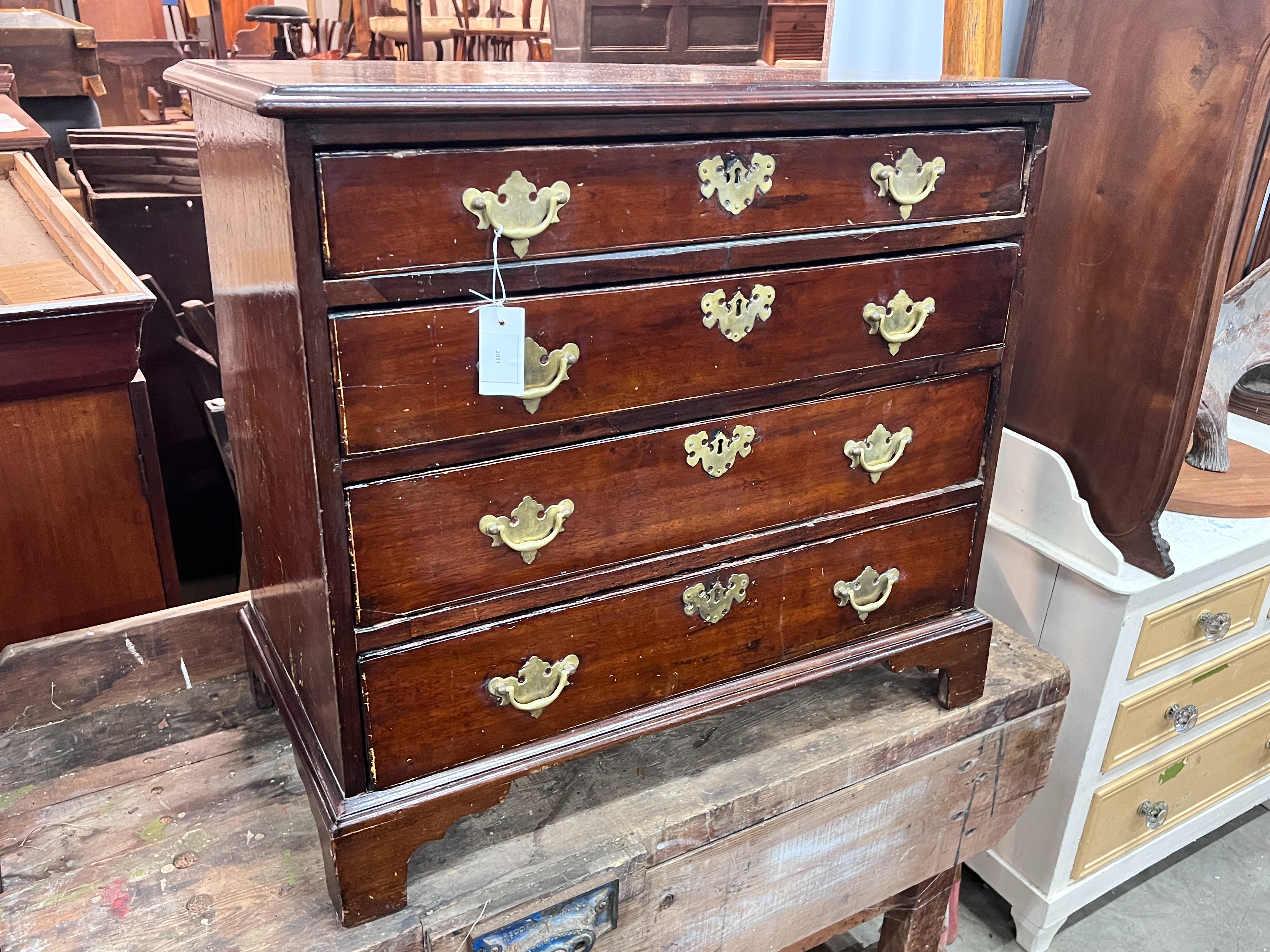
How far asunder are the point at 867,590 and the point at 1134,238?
2.23 ft

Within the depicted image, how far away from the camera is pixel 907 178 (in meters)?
1.05

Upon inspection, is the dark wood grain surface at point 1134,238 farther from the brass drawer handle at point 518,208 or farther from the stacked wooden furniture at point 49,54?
the stacked wooden furniture at point 49,54

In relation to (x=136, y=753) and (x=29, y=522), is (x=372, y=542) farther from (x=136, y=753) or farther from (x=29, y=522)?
(x=29, y=522)

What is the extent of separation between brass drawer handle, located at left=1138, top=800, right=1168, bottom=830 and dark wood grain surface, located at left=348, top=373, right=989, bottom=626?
0.92 meters

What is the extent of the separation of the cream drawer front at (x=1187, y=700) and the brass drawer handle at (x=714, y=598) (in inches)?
34.2

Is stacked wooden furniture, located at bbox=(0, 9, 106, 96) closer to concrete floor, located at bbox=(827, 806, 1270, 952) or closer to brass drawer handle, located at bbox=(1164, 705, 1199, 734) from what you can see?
concrete floor, located at bbox=(827, 806, 1270, 952)

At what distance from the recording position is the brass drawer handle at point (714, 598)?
113cm

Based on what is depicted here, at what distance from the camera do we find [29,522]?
1615 mm

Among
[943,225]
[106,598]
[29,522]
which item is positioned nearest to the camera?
[943,225]

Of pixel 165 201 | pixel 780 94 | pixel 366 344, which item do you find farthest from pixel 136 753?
pixel 165 201

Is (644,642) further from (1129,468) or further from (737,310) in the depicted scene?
(1129,468)

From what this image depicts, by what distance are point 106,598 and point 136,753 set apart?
21.8 inches

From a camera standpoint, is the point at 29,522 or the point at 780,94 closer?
the point at 780,94

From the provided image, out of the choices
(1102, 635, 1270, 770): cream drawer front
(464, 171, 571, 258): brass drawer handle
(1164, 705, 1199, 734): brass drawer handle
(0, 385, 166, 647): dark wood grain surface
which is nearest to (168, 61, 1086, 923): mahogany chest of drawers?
(464, 171, 571, 258): brass drawer handle
